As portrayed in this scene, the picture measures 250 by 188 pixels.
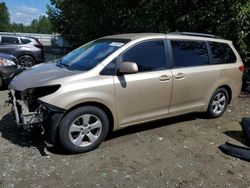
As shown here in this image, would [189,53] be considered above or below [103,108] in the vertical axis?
above

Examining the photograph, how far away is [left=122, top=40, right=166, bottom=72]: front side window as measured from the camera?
532cm

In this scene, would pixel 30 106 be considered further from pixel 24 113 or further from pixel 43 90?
pixel 43 90

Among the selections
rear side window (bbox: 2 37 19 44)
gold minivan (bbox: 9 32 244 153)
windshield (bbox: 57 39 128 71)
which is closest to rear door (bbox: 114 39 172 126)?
gold minivan (bbox: 9 32 244 153)

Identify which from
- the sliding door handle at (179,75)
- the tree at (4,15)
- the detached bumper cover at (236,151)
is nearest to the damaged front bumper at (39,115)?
the sliding door handle at (179,75)

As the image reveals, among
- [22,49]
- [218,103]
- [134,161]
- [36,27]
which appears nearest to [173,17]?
[218,103]

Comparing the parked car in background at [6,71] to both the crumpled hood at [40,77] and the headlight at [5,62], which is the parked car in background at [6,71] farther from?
the crumpled hood at [40,77]

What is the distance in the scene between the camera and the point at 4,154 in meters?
4.84

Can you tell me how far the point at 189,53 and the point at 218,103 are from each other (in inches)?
53.7

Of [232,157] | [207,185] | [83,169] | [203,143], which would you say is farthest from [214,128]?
[83,169]

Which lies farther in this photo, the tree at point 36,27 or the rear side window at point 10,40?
the tree at point 36,27

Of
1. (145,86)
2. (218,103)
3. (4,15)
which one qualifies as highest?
(4,15)

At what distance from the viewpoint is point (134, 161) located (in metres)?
4.75

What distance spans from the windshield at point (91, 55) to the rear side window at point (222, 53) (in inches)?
80.0

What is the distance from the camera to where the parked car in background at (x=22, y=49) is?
13.9 metres
